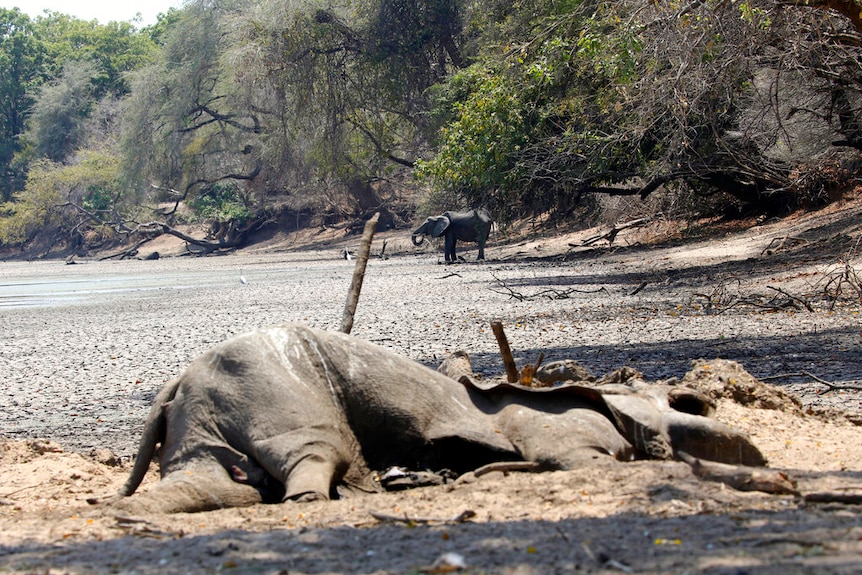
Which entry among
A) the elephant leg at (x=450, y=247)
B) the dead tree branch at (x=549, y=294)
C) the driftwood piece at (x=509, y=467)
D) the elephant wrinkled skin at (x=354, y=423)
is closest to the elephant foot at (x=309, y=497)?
the elephant wrinkled skin at (x=354, y=423)

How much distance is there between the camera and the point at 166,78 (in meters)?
46.0

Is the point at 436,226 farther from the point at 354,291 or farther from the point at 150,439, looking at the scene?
the point at 150,439

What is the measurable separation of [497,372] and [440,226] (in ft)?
75.8

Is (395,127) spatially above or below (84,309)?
above

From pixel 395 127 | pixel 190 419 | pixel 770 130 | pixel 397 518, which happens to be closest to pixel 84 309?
pixel 770 130

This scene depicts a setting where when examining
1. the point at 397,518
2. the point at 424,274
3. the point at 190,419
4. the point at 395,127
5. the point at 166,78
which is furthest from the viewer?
the point at 166,78

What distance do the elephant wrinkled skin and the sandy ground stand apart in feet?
1.06

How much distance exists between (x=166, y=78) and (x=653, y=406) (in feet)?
144

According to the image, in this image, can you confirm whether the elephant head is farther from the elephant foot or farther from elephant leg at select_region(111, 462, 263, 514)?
the elephant foot

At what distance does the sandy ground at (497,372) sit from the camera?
329 cm

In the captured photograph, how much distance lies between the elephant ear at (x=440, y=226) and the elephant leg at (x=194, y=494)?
26299 millimetres

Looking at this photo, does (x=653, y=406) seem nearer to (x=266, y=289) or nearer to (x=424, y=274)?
(x=266, y=289)

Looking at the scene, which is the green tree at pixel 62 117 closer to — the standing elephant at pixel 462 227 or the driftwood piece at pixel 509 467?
the standing elephant at pixel 462 227

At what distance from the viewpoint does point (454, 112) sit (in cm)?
2947
